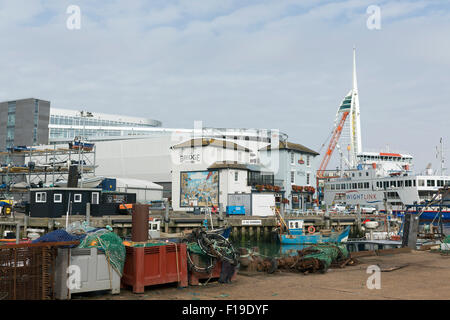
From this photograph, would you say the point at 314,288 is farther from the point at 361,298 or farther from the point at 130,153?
the point at 130,153

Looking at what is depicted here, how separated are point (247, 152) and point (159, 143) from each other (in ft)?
79.4

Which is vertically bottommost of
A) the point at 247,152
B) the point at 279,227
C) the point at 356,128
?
the point at 279,227

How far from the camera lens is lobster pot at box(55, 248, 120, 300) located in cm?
978

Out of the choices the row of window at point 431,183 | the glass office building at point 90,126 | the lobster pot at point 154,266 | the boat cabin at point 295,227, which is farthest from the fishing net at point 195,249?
the glass office building at point 90,126

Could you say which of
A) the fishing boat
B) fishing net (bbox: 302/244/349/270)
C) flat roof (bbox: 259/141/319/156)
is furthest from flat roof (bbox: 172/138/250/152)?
fishing net (bbox: 302/244/349/270)

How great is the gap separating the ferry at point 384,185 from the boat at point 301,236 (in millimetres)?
23385

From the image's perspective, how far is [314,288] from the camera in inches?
447

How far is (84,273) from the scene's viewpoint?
10.1 m

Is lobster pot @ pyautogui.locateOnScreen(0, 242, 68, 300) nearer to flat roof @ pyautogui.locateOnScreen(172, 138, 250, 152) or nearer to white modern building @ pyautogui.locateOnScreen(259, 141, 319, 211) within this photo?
flat roof @ pyautogui.locateOnScreen(172, 138, 250, 152)

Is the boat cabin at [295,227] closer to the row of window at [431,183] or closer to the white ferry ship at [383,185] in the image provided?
the white ferry ship at [383,185]

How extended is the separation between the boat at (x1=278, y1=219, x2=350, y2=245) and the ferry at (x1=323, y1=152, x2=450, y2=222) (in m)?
23.4

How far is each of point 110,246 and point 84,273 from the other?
917 millimetres
